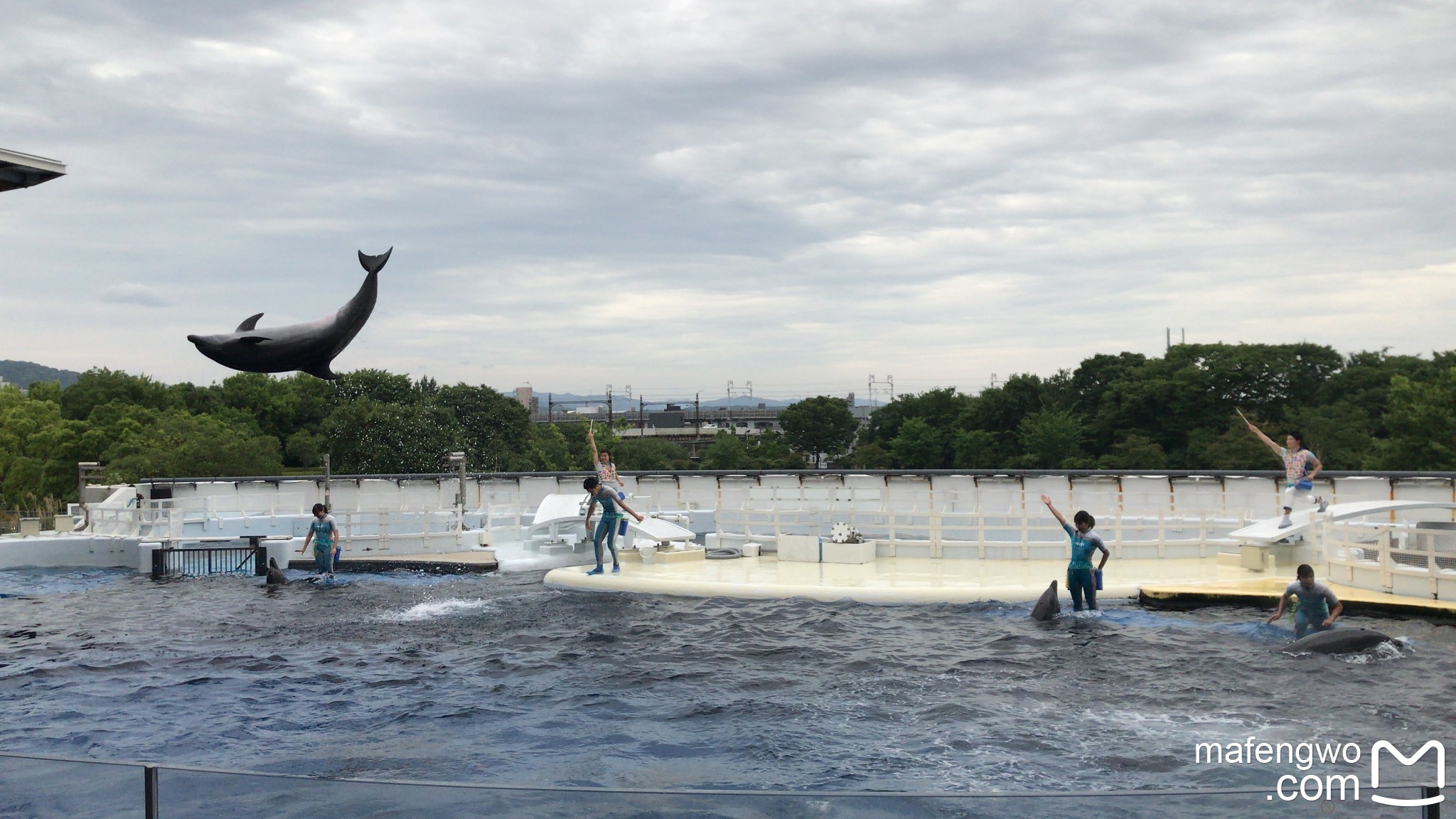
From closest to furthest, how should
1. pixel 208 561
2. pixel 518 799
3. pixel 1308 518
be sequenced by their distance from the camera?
pixel 518 799 → pixel 1308 518 → pixel 208 561

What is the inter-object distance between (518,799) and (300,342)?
5.85 m

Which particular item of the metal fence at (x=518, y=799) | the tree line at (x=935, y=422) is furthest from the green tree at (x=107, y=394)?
the metal fence at (x=518, y=799)

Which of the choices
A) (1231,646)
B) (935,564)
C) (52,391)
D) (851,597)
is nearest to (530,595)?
Answer: (851,597)

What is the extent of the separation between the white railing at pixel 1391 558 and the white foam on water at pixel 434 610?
13072 mm

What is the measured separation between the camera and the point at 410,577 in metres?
22.1

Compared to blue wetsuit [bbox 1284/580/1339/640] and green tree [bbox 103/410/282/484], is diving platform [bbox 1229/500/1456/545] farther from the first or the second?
green tree [bbox 103/410/282/484]

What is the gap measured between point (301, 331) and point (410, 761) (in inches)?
158

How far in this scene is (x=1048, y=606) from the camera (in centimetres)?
1530

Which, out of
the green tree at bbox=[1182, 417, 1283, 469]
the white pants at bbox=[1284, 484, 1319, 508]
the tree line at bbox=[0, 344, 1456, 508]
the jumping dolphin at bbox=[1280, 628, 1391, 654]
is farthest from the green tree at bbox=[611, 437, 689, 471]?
the jumping dolphin at bbox=[1280, 628, 1391, 654]

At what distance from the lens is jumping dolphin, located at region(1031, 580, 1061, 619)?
1530cm

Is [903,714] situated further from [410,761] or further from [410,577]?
[410,577]

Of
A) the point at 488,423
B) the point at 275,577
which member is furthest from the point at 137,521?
the point at 488,423

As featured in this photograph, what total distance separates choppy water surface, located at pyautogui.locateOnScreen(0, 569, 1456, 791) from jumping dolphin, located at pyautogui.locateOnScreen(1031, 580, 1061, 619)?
0.32m

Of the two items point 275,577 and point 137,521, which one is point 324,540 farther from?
point 137,521
